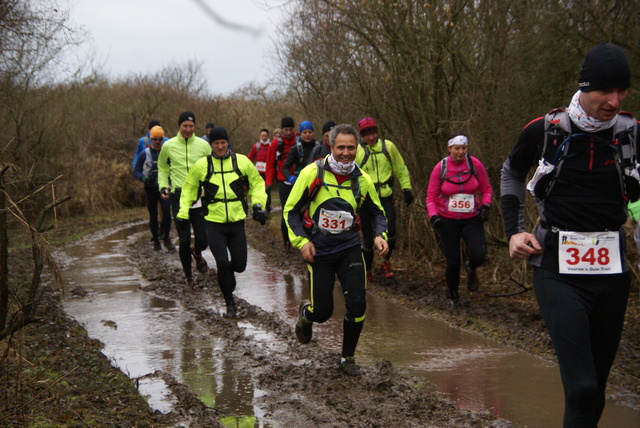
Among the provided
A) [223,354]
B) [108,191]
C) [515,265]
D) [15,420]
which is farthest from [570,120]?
[108,191]

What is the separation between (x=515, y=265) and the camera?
988 centimetres

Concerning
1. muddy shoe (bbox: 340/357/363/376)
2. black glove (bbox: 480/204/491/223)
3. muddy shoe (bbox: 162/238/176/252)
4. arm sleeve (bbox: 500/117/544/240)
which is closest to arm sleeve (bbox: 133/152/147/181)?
muddy shoe (bbox: 162/238/176/252)

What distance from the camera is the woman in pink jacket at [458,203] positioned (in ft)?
27.8

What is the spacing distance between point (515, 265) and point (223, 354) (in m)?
4.64

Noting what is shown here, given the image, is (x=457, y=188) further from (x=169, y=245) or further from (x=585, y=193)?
(x=169, y=245)

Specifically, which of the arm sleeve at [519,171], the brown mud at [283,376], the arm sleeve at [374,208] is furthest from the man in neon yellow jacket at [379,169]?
the arm sleeve at [519,171]

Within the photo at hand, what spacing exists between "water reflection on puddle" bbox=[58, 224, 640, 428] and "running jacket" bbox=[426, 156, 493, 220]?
3.95 feet

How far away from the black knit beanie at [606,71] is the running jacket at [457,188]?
492cm

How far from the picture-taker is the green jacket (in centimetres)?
1074

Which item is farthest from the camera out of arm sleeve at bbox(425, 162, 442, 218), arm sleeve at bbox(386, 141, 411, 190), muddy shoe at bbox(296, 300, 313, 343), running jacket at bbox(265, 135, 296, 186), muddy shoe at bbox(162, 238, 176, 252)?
muddy shoe at bbox(162, 238, 176, 252)

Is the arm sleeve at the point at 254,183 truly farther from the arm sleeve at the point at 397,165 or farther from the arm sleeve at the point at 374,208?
the arm sleeve at the point at 374,208

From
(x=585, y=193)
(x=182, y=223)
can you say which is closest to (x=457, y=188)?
(x=182, y=223)

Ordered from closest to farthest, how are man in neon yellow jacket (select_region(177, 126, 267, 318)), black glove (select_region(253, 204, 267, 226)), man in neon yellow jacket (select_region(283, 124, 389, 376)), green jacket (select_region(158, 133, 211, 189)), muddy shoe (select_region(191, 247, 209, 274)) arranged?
A: man in neon yellow jacket (select_region(283, 124, 389, 376))
black glove (select_region(253, 204, 267, 226))
man in neon yellow jacket (select_region(177, 126, 267, 318))
green jacket (select_region(158, 133, 211, 189))
muddy shoe (select_region(191, 247, 209, 274))

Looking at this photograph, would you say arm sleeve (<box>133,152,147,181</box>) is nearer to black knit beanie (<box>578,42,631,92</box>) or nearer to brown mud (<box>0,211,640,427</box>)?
brown mud (<box>0,211,640,427</box>)
